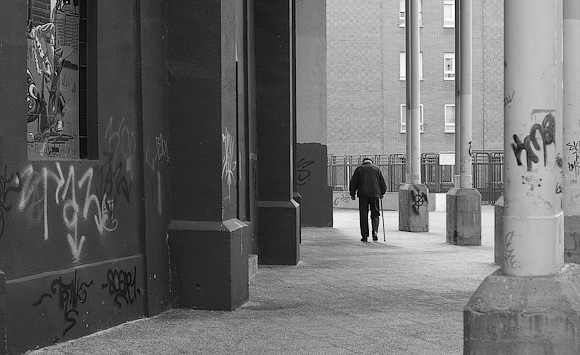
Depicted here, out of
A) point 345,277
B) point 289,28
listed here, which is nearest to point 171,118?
point 345,277

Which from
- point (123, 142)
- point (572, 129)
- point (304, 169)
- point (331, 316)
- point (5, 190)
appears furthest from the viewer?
point (304, 169)

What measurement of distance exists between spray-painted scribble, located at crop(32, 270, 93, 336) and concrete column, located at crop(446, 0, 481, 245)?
40.6ft

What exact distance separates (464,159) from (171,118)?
10527 mm

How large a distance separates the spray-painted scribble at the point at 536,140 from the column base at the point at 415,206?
1810 cm

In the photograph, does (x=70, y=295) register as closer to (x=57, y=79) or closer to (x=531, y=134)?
(x=57, y=79)

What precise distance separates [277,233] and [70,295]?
7188 millimetres

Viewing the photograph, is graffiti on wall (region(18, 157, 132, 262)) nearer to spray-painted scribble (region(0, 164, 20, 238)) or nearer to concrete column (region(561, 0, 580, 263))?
spray-painted scribble (region(0, 164, 20, 238))

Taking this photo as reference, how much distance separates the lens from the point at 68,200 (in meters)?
8.09

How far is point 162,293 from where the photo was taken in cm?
977

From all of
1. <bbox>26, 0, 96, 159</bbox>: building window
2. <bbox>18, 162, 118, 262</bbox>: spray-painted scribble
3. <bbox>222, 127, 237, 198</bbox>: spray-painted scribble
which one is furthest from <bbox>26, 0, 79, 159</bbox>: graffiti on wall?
<bbox>222, 127, 237, 198</bbox>: spray-painted scribble

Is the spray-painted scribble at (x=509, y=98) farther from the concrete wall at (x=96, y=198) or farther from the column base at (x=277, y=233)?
the column base at (x=277, y=233)

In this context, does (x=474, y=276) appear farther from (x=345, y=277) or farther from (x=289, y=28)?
(x=289, y=28)

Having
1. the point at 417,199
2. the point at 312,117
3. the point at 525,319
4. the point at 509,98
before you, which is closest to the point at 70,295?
the point at 525,319

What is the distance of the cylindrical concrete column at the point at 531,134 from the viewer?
5855 mm
